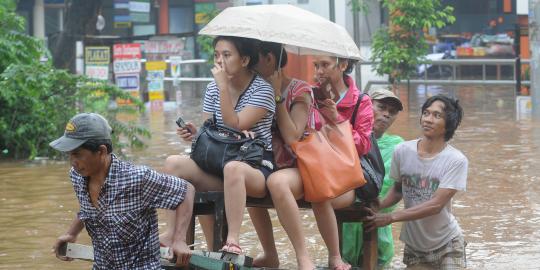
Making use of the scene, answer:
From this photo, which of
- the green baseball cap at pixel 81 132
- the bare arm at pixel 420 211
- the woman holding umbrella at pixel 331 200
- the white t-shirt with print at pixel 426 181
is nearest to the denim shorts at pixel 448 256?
the white t-shirt with print at pixel 426 181

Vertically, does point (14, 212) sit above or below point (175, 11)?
below

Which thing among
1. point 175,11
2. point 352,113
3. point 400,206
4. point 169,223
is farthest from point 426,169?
point 175,11

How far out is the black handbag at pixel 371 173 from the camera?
638cm

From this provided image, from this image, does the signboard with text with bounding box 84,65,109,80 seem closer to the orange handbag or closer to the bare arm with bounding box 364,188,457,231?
the bare arm with bounding box 364,188,457,231

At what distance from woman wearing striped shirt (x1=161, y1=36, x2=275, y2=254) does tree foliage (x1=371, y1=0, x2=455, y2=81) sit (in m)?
17.7

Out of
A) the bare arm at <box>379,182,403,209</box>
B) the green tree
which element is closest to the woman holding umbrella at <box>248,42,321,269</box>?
the bare arm at <box>379,182,403,209</box>

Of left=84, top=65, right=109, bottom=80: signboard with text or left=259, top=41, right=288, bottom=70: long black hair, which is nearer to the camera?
left=259, top=41, right=288, bottom=70: long black hair

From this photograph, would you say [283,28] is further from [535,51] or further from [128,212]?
[535,51]

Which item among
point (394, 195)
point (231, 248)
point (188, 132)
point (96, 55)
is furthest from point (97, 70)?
point (231, 248)

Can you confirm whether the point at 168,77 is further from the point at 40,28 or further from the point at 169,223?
the point at 169,223

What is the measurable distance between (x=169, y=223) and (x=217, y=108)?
74cm

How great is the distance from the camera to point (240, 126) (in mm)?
5863

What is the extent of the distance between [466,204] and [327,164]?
4921 mm

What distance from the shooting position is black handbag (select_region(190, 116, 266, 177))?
579 centimetres
